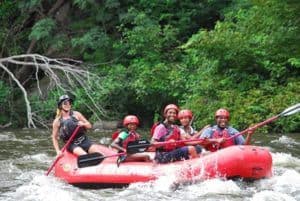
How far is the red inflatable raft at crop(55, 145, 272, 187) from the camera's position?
7586 mm

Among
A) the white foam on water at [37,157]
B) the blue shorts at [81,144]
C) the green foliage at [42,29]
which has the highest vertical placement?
the green foliage at [42,29]

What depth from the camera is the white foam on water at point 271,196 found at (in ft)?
22.6

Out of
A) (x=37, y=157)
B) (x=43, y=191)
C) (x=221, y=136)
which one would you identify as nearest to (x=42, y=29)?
(x=37, y=157)

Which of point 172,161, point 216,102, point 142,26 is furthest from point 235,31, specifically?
point 172,161

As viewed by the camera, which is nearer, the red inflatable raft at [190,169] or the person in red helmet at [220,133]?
the red inflatable raft at [190,169]

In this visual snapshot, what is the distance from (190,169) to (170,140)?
2.11 ft

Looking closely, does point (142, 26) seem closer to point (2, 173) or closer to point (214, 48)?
point (214, 48)

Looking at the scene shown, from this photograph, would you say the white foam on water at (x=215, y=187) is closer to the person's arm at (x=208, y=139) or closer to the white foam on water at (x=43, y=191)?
the person's arm at (x=208, y=139)

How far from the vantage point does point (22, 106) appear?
56.6 ft

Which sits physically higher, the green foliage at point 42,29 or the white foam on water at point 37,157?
the green foliage at point 42,29

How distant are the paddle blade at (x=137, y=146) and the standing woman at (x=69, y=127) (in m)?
0.83

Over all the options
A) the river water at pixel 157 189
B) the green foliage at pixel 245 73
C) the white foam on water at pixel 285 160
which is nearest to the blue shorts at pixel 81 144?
the river water at pixel 157 189

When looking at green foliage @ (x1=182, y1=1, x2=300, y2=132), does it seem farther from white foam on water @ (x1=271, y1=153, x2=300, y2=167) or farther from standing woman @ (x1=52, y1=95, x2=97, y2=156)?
standing woman @ (x1=52, y1=95, x2=97, y2=156)

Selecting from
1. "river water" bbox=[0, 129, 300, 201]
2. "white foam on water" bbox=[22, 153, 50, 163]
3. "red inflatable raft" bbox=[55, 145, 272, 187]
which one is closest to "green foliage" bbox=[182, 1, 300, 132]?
"river water" bbox=[0, 129, 300, 201]
